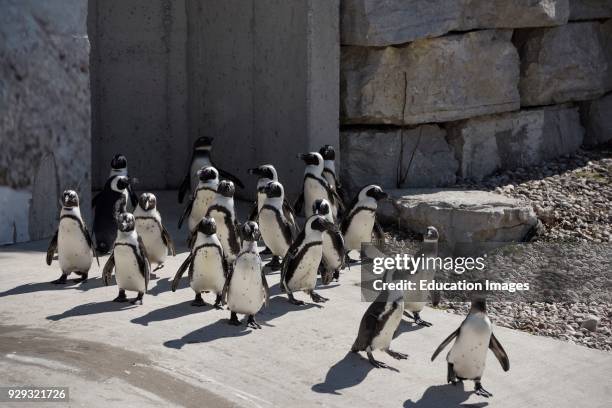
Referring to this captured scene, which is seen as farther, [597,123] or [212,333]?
[597,123]

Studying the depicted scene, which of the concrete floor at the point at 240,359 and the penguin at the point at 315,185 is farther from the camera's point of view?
the penguin at the point at 315,185

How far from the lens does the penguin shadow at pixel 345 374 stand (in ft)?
18.2

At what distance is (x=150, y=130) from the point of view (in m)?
11.8

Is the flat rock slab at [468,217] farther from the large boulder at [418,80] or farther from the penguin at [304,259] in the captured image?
the penguin at [304,259]

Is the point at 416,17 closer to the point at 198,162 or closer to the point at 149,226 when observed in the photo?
the point at 198,162

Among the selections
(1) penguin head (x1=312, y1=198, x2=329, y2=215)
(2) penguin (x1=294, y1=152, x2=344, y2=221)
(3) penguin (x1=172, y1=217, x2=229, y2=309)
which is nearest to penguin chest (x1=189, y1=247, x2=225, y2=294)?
(3) penguin (x1=172, y1=217, x2=229, y2=309)

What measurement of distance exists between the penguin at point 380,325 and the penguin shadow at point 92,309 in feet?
5.38

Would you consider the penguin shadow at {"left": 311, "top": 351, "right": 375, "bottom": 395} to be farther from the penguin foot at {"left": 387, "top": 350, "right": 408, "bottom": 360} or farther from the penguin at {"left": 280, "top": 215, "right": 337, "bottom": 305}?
the penguin at {"left": 280, "top": 215, "right": 337, "bottom": 305}

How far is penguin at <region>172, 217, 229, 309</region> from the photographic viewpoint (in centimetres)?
682

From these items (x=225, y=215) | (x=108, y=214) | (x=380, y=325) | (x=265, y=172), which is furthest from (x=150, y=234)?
(x=380, y=325)

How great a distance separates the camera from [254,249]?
646 centimetres

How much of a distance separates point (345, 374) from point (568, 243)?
13.8 ft

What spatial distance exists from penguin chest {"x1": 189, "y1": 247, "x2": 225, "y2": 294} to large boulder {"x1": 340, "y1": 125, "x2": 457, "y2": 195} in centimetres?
373

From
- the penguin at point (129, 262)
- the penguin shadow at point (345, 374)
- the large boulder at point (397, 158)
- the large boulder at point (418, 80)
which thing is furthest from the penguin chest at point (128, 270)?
the large boulder at point (418, 80)
